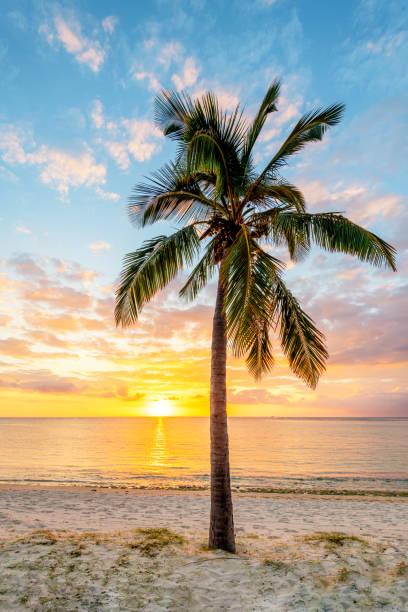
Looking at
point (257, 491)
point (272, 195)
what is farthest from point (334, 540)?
point (257, 491)

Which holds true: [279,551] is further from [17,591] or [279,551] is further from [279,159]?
[279,159]

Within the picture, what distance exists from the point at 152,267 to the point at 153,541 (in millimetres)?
5562

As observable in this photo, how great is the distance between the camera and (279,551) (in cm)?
849

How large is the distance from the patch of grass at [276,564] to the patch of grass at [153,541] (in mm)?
1876

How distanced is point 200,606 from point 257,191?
686 centimetres

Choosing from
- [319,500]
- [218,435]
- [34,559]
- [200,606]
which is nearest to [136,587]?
[200,606]

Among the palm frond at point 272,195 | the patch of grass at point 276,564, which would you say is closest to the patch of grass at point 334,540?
the patch of grass at point 276,564

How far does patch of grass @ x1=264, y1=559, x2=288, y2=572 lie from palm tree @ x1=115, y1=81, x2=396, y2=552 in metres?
0.82

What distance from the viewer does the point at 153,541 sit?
865cm

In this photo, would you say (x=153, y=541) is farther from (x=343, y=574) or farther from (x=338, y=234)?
(x=338, y=234)

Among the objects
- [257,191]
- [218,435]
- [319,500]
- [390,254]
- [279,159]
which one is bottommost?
[319,500]

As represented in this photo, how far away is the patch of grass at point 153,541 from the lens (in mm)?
8141

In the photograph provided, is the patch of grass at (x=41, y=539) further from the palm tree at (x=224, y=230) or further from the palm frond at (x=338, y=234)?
the palm frond at (x=338, y=234)

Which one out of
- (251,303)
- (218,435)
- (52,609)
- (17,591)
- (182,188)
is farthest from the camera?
(182,188)
